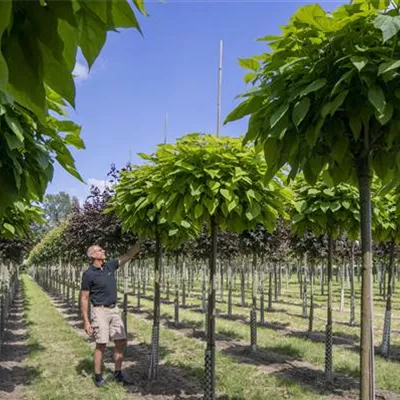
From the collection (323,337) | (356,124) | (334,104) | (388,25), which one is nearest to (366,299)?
(356,124)

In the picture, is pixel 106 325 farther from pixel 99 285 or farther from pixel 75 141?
pixel 75 141

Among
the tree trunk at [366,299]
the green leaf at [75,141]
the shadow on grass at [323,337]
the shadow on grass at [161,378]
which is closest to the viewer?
the green leaf at [75,141]

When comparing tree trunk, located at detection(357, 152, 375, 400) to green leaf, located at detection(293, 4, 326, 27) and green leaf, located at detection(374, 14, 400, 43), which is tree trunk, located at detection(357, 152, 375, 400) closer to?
green leaf, located at detection(293, 4, 326, 27)

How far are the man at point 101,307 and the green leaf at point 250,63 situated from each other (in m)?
4.86

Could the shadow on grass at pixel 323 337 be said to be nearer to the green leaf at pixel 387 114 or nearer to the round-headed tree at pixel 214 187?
the round-headed tree at pixel 214 187

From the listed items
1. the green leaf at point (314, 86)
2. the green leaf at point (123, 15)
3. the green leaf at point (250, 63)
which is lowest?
the green leaf at point (123, 15)

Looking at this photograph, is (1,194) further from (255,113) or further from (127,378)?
(127,378)

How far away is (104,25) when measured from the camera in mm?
936

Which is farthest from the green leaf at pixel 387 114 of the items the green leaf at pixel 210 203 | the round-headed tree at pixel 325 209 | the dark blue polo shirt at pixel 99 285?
the dark blue polo shirt at pixel 99 285

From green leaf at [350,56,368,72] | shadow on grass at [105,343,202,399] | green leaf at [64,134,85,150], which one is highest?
green leaf at [350,56,368,72]

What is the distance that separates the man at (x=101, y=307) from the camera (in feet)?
25.0

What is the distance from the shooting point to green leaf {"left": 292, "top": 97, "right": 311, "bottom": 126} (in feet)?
8.29

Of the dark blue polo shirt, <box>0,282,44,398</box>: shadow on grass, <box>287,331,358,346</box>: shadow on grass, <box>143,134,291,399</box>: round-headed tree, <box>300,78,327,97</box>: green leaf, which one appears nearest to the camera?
<box>300,78,327,97</box>: green leaf

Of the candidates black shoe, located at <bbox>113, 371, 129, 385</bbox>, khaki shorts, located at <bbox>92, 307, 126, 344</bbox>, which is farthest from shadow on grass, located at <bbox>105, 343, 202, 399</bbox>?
khaki shorts, located at <bbox>92, 307, 126, 344</bbox>
